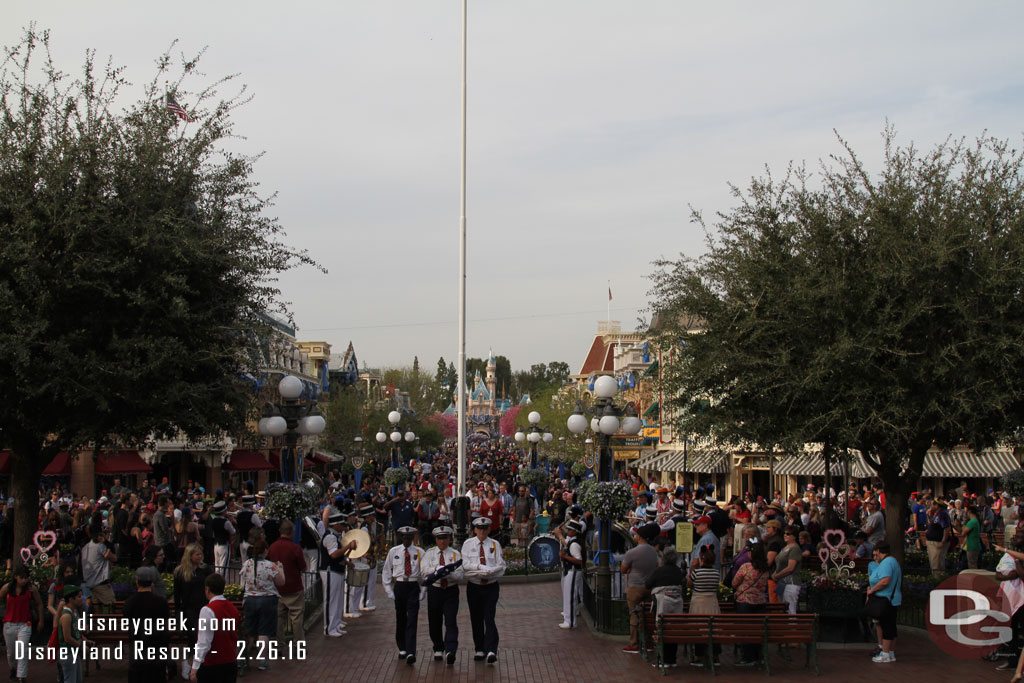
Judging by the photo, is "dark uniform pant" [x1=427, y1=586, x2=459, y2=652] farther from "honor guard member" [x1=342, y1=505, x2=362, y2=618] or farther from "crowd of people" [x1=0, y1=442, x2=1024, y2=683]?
"honor guard member" [x1=342, y1=505, x2=362, y2=618]

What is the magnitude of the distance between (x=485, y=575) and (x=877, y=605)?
4.43 m

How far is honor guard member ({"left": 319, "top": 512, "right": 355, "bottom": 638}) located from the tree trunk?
427 cm

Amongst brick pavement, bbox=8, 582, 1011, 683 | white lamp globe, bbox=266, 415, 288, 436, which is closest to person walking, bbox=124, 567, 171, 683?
brick pavement, bbox=8, 582, 1011, 683

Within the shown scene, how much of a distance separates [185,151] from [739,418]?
8.95 meters

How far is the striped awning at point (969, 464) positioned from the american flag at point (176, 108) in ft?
90.4

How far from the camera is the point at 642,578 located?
37.9ft

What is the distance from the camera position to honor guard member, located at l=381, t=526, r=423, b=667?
11.3 metres

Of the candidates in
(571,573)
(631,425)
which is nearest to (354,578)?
(571,573)

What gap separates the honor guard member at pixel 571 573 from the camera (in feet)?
44.6

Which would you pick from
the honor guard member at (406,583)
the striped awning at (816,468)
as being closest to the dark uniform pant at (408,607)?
the honor guard member at (406,583)

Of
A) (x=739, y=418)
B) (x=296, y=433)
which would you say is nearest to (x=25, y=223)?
(x=296, y=433)

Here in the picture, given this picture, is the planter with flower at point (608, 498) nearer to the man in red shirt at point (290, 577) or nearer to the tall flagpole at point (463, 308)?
the man in red shirt at point (290, 577)

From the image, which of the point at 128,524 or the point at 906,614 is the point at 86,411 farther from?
the point at 906,614

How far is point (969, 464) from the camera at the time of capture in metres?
34.7
